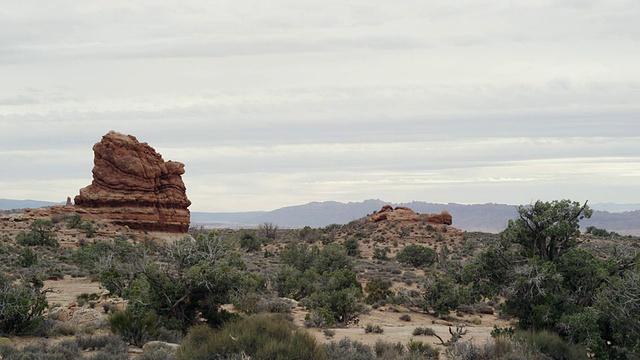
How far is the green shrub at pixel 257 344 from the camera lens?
29.9 ft

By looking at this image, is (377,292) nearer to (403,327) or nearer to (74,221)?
(403,327)

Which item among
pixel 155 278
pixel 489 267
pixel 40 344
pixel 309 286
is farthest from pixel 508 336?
pixel 309 286

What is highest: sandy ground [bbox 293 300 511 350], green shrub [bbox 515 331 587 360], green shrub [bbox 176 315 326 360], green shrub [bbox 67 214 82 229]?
green shrub [bbox 67 214 82 229]

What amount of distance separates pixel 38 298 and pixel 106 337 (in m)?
3.24

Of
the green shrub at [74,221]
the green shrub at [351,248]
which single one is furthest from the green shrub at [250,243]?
the green shrub at [74,221]

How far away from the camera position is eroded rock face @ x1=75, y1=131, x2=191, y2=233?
5550cm

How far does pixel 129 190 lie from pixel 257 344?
50674 mm

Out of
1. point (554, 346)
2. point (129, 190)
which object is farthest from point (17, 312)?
point (129, 190)

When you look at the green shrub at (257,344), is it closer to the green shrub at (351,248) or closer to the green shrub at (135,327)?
the green shrub at (135,327)

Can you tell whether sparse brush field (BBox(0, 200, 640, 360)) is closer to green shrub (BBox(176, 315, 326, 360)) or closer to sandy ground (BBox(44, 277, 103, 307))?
green shrub (BBox(176, 315, 326, 360))

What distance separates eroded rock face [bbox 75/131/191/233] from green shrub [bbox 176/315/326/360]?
48.1 metres

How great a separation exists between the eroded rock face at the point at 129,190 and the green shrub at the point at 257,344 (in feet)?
158

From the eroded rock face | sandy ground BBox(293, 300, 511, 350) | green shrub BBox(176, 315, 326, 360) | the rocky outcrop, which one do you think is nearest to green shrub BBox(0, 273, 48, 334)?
green shrub BBox(176, 315, 326, 360)

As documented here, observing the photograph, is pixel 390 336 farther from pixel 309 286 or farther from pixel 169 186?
pixel 169 186
